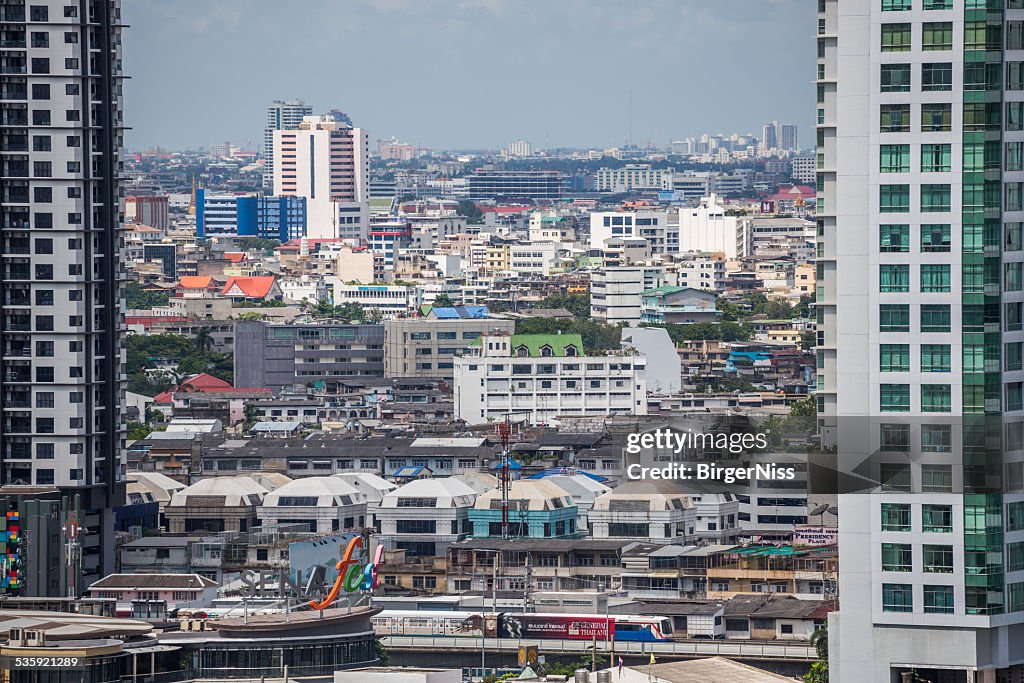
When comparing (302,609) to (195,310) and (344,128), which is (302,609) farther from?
(344,128)

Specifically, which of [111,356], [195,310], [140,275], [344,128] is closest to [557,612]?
[111,356]

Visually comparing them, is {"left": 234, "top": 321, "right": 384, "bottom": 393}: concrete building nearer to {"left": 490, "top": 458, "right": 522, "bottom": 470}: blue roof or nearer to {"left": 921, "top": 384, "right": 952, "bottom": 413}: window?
{"left": 490, "top": 458, "right": 522, "bottom": 470}: blue roof

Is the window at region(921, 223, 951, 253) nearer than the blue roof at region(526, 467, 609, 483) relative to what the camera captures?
Yes

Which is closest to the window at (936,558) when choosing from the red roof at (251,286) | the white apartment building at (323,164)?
the red roof at (251,286)

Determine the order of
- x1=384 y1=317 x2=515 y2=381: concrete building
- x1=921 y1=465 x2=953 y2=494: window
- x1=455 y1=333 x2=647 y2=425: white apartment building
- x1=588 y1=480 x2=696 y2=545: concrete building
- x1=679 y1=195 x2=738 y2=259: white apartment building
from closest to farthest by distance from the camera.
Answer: x1=921 y1=465 x2=953 y2=494: window → x1=588 y1=480 x2=696 y2=545: concrete building → x1=455 y1=333 x2=647 y2=425: white apartment building → x1=384 y1=317 x2=515 y2=381: concrete building → x1=679 y1=195 x2=738 y2=259: white apartment building

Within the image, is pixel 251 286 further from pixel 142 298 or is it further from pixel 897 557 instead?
pixel 897 557

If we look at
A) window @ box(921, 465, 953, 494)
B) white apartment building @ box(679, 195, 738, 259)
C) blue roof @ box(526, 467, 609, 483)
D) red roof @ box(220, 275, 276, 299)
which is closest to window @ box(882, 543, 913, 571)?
window @ box(921, 465, 953, 494)

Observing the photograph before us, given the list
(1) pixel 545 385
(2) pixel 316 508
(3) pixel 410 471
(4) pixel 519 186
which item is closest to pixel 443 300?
(1) pixel 545 385
